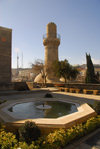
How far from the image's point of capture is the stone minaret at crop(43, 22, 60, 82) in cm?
3732

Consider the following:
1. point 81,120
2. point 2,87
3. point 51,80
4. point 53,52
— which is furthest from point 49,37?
point 81,120

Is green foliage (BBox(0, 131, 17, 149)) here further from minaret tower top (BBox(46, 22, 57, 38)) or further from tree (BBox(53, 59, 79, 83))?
minaret tower top (BBox(46, 22, 57, 38))

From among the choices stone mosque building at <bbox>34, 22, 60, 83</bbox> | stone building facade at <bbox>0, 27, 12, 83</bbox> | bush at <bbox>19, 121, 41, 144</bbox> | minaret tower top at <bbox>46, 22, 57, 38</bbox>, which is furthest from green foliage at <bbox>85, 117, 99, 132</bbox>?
minaret tower top at <bbox>46, 22, 57, 38</bbox>

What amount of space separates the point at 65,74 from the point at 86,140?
77.2 feet

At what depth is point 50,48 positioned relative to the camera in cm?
3825

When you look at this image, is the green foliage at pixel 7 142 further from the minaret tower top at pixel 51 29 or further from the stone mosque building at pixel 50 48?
the minaret tower top at pixel 51 29

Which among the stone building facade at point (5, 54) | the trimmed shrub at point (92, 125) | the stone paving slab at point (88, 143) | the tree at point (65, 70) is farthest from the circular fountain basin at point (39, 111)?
the tree at point (65, 70)

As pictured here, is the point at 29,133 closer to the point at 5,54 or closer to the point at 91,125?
the point at 91,125

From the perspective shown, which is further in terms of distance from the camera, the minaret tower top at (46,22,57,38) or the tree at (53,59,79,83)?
the minaret tower top at (46,22,57,38)

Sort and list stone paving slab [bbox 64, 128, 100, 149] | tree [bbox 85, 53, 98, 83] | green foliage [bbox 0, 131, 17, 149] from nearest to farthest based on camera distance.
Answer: green foliage [bbox 0, 131, 17, 149] → stone paving slab [bbox 64, 128, 100, 149] → tree [bbox 85, 53, 98, 83]

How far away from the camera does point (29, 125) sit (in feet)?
17.0

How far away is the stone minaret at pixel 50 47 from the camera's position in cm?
3732

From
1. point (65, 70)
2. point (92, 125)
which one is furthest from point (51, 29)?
point (92, 125)

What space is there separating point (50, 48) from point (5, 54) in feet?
65.1
